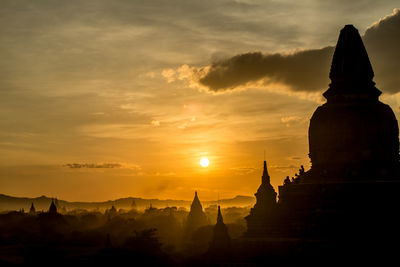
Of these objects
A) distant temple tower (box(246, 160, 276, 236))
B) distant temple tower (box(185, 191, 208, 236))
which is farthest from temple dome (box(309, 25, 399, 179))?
distant temple tower (box(185, 191, 208, 236))

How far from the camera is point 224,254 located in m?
46.9

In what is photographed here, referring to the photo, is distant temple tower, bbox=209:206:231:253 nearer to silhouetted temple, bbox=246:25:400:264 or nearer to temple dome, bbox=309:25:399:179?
silhouetted temple, bbox=246:25:400:264

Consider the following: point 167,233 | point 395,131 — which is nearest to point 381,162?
point 395,131

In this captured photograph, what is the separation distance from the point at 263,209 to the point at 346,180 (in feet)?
29.4

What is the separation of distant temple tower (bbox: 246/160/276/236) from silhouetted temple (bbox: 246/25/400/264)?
0.09 metres

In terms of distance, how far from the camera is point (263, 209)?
2127 inches

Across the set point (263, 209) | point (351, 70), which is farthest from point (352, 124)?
point (263, 209)

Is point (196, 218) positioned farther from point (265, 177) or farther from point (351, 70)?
point (351, 70)

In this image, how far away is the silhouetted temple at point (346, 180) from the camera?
42.9m

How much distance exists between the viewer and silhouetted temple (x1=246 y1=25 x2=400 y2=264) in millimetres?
42938

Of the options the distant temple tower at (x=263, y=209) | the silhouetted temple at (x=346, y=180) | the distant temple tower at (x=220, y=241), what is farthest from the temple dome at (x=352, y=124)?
the distant temple tower at (x=220, y=241)

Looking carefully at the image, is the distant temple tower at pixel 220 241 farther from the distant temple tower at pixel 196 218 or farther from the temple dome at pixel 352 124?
the distant temple tower at pixel 196 218

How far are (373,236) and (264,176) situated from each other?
17489 mm

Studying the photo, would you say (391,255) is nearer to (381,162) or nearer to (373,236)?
(373,236)
